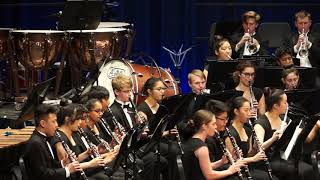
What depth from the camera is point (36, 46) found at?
9570 millimetres

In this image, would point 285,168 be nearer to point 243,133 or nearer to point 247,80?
point 243,133

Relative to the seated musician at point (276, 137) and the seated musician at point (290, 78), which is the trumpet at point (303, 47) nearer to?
the seated musician at point (290, 78)

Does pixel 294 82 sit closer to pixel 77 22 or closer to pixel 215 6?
pixel 77 22

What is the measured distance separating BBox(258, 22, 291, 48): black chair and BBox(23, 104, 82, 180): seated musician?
171 inches

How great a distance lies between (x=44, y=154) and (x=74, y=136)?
64cm

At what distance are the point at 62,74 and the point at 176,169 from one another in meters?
3.17

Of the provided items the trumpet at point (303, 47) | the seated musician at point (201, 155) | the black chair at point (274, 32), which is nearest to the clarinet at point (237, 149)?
the seated musician at point (201, 155)

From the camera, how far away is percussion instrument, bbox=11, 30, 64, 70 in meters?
9.55

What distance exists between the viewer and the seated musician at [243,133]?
7445 millimetres

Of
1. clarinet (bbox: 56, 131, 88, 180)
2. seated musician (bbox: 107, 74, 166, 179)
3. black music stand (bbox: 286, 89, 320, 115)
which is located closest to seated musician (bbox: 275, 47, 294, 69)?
black music stand (bbox: 286, 89, 320, 115)

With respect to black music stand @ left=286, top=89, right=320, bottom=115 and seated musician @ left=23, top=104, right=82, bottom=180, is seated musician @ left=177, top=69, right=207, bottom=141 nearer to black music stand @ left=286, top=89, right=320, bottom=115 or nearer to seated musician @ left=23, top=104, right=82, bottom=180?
black music stand @ left=286, top=89, right=320, bottom=115

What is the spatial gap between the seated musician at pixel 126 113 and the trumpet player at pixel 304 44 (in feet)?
8.61

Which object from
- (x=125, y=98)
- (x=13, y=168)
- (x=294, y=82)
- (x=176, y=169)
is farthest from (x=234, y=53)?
(x=13, y=168)

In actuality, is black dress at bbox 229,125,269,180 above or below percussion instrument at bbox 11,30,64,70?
below
